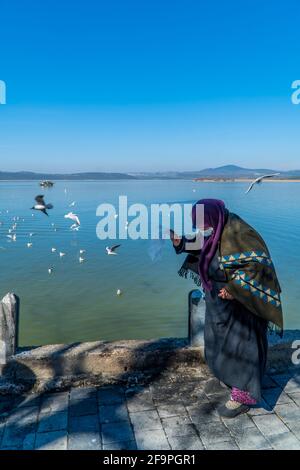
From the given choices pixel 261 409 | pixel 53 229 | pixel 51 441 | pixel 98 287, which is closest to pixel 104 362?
pixel 51 441

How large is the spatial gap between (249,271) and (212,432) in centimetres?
152

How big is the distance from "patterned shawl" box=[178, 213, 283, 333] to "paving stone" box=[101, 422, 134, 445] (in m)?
1.58

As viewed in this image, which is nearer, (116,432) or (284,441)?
(284,441)

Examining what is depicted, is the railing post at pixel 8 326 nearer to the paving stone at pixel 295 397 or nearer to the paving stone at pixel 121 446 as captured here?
the paving stone at pixel 121 446

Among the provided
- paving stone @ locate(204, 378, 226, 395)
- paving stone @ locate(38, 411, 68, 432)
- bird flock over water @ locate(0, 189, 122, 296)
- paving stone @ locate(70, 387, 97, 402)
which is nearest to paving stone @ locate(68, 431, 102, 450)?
paving stone @ locate(38, 411, 68, 432)

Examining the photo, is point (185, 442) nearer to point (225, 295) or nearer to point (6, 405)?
point (225, 295)

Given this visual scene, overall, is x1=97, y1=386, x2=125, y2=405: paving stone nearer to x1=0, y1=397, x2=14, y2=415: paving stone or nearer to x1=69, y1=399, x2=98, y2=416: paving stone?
x1=69, y1=399, x2=98, y2=416: paving stone

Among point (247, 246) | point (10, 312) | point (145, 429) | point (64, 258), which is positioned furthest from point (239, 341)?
point (64, 258)

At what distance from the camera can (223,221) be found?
3.81m

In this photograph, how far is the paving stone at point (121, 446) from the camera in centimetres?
354

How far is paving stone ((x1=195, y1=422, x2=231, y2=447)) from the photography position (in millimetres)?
3636

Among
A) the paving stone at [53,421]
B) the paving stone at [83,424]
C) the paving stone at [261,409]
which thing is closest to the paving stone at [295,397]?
the paving stone at [261,409]

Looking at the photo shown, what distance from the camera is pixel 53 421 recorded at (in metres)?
3.88
